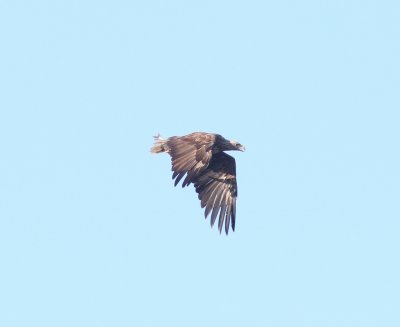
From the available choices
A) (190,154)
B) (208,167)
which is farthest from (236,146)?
(190,154)

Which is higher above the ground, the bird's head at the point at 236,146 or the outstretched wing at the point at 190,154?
the bird's head at the point at 236,146

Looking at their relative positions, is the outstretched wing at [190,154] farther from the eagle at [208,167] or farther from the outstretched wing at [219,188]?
the outstretched wing at [219,188]

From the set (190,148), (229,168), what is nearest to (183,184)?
(190,148)

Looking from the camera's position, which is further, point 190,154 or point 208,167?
point 208,167

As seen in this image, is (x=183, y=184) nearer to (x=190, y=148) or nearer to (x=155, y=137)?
(x=190, y=148)

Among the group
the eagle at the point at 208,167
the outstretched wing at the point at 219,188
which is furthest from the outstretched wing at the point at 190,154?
the outstretched wing at the point at 219,188

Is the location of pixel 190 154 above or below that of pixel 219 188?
below

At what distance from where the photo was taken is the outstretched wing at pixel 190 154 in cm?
3130

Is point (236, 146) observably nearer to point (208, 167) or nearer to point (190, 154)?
point (208, 167)

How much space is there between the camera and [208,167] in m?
34.3

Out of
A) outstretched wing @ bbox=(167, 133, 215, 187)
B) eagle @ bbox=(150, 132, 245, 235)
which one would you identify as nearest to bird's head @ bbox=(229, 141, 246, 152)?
eagle @ bbox=(150, 132, 245, 235)

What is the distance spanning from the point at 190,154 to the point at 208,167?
2558 mm

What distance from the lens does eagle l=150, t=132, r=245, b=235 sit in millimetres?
31609

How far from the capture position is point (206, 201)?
3359 centimetres
